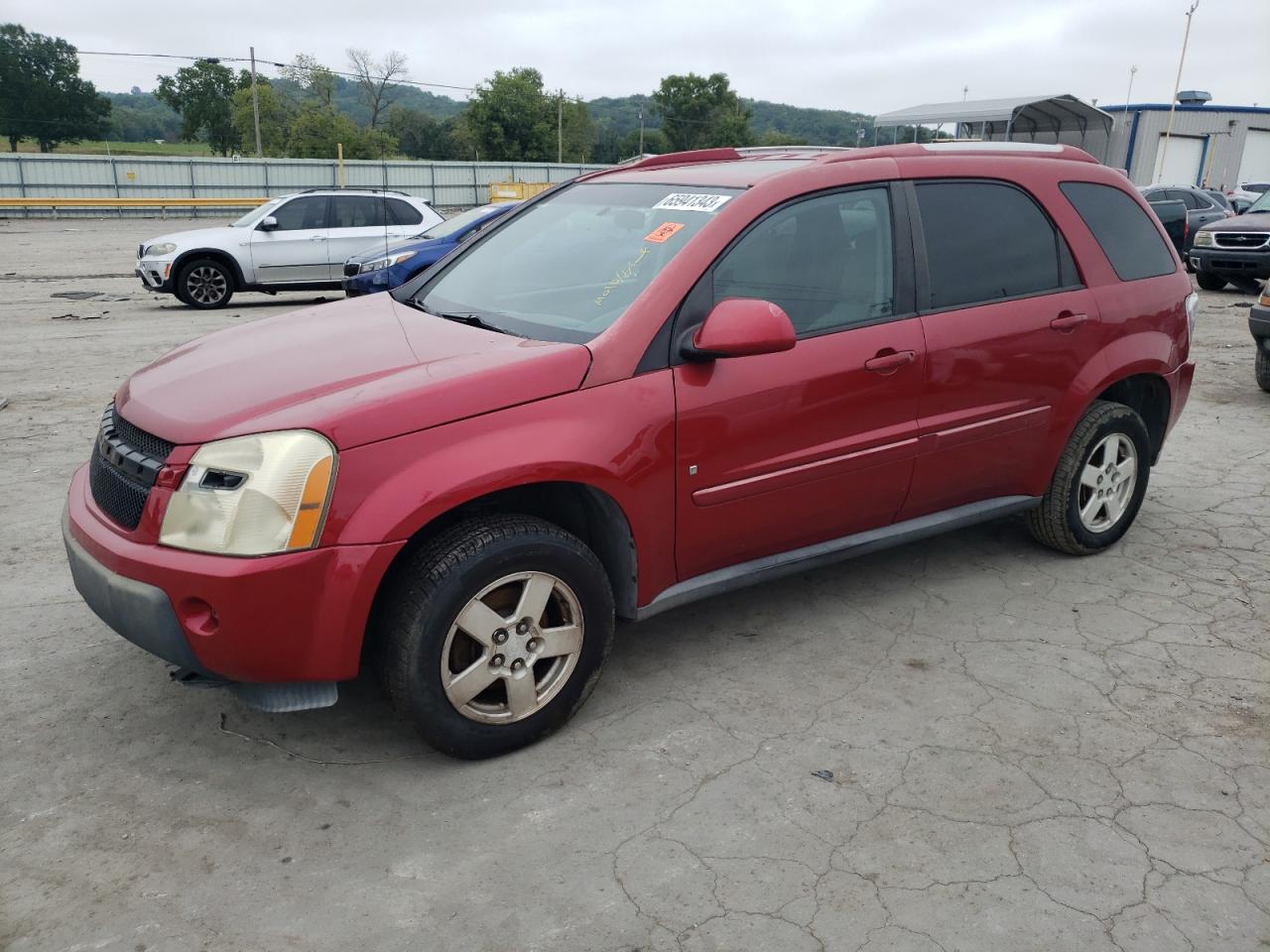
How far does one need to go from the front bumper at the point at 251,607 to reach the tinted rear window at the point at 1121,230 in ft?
11.0

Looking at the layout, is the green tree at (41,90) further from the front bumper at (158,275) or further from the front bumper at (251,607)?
the front bumper at (251,607)

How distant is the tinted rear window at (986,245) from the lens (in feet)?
12.8

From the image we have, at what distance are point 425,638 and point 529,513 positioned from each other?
0.57 m

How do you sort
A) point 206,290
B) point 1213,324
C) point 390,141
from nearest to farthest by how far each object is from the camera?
point 1213,324
point 206,290
point 390,141

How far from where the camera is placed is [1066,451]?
4430mm

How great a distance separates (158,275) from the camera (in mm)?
13469

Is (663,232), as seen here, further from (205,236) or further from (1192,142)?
(1192,142)

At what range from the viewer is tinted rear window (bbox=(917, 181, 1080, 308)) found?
3.91m

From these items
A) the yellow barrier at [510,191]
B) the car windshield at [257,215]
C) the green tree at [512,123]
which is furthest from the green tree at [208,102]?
the car windshield at [257,215]

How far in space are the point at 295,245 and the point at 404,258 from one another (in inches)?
96.4

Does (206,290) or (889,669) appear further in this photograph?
(206,290)

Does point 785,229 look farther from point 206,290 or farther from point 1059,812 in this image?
point 206,290

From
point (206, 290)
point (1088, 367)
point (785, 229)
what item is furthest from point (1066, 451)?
point (206, 290)

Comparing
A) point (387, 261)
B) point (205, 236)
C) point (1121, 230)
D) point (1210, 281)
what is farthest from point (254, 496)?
point (1210, 281)
